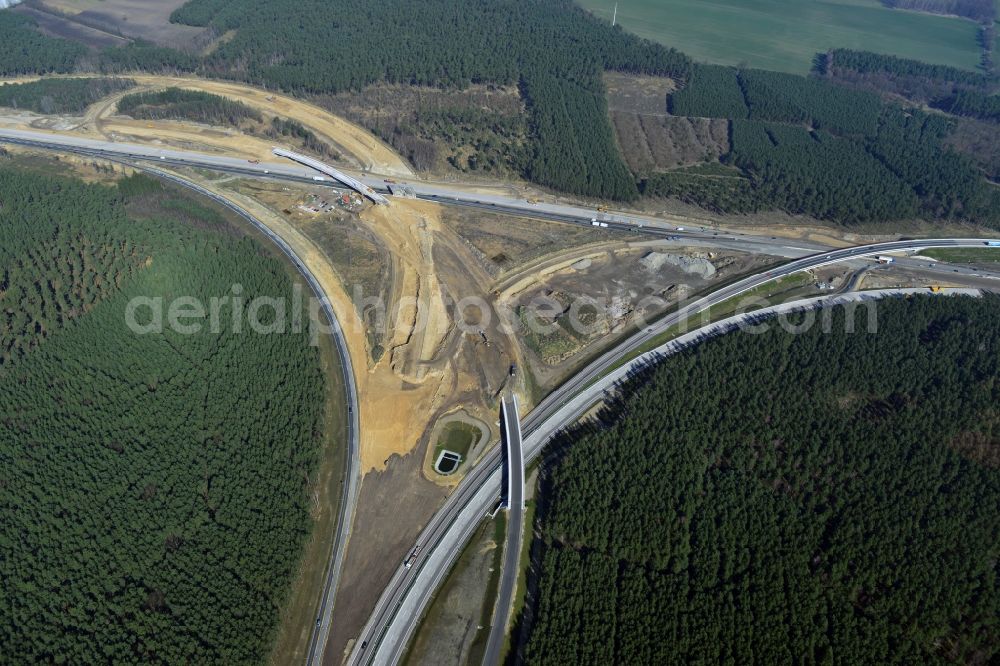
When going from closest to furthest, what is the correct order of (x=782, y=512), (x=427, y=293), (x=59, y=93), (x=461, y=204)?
(x=782, y=512) → (x=427, y=293) → (x=461, y=204) → (x=59, y=93)

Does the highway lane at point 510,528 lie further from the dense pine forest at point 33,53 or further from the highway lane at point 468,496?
the dense pine forest at point 33,53

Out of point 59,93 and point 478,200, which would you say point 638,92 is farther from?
point 59,93

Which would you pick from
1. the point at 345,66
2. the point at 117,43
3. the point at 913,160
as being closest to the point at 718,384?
the point at 913,160

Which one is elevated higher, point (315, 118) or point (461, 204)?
point (315, 118)

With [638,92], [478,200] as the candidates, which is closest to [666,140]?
[638,92]

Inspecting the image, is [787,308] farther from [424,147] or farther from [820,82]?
[820,82]

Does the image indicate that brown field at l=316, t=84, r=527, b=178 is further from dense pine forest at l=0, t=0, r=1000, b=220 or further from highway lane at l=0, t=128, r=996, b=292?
highway lane at l=0, t=128, r=996, b=292
